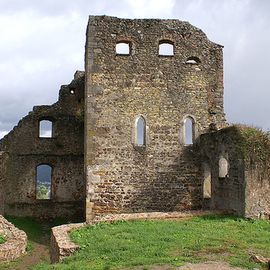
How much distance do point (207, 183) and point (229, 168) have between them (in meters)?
2.80

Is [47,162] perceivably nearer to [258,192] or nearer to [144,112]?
[144,112]

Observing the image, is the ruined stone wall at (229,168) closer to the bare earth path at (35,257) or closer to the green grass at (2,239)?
the bare earth path at (35,257)

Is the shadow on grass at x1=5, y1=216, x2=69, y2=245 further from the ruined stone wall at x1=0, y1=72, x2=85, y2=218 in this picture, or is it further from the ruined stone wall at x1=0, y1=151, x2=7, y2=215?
the ruined stone wall at x1=0, y1=151, x2=7, y2=215

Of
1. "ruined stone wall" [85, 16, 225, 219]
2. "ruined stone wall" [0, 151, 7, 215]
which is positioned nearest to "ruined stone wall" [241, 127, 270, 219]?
"ruined stone wall" [85, 16, 225, 219]

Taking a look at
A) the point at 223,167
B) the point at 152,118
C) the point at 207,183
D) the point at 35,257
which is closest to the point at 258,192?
the point at 223,167

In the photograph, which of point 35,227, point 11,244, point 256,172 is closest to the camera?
point 11,244

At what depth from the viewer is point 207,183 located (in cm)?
1878

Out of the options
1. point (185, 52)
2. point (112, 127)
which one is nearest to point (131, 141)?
point (112, 127)

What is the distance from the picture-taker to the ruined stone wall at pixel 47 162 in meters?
23.4

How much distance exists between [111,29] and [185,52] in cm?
323

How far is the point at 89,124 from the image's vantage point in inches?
703

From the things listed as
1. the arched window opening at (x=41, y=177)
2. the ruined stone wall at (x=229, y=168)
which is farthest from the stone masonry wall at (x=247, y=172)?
the arched window opening at (x=41, y=177)

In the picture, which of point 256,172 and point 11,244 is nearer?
point 11,244

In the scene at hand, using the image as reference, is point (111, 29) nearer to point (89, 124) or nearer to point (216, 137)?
point (89, 124)
